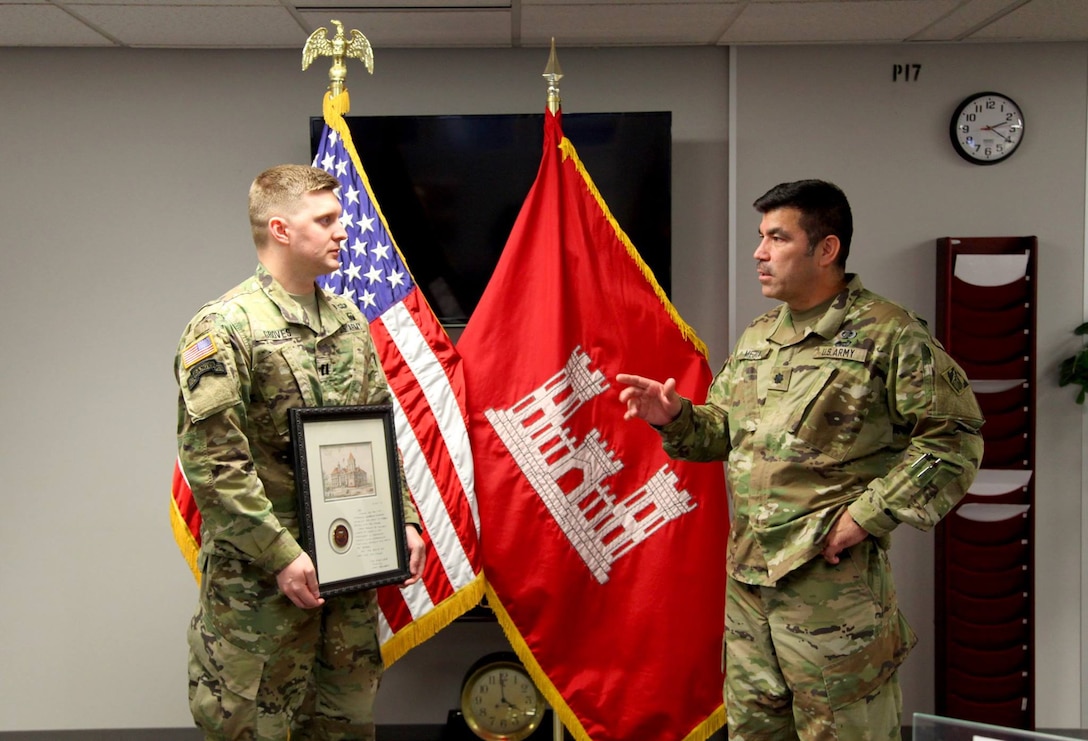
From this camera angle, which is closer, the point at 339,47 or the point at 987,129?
the point at 339,47

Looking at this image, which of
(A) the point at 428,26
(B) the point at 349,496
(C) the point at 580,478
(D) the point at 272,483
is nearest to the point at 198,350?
(D) the point at 272,483

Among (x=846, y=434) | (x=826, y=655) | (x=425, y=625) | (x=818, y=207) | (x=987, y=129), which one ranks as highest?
(x=987, y=129)

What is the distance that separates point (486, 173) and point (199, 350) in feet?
5.14

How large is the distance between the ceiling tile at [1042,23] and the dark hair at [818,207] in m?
1.31

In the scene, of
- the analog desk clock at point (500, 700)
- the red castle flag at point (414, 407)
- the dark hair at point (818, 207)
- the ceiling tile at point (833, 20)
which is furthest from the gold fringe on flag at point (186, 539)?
the ceiling tile at point (833, 20)

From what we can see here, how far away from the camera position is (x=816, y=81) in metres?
3.33

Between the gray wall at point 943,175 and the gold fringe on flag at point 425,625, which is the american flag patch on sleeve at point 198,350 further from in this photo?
the gray wall at point 943,175

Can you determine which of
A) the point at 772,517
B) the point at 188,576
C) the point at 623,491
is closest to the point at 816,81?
the point at 623,491

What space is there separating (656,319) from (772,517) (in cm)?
94

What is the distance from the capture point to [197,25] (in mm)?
2998

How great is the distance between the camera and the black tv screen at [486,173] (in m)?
3.16

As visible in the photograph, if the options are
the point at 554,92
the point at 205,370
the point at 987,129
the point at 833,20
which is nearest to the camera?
the point at 205,370

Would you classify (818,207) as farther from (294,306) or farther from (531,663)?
(531,663)

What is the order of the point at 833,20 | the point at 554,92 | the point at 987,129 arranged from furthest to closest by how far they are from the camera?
the point at 987,129 → the point at 833,20 → the point at 554,92
